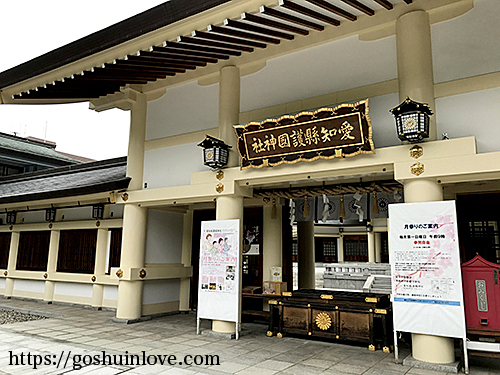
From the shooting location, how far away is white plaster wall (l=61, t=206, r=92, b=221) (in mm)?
11523

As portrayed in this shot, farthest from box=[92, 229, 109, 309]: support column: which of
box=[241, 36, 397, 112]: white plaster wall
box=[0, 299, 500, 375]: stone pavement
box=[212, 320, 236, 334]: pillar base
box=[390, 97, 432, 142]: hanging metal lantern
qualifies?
box=[390, 97, 432, 142]: hanging metal lantern

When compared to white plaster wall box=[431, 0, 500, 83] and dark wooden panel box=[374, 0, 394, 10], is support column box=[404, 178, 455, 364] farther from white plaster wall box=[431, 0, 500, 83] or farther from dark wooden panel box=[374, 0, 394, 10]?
dark wooden panel box=[374, 0, 394, 10]

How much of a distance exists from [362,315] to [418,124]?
3.28 metres

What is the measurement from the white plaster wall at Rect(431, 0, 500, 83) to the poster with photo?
4.38m

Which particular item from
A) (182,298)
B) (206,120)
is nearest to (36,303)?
(182,298)

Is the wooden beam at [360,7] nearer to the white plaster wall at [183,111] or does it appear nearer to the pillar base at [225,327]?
the white plaster wall at [183,111]

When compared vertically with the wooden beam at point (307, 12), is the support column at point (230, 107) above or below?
below

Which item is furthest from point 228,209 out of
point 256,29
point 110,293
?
point 110,293

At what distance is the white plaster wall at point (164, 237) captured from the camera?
375 inches

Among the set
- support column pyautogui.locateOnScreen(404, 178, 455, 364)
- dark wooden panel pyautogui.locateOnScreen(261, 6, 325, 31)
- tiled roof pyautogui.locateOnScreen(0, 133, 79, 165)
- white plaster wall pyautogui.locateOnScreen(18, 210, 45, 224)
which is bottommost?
support column pyautogui.locateOnScreen(404, 178, 455, 364)

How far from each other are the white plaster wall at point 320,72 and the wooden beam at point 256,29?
2.09 feet

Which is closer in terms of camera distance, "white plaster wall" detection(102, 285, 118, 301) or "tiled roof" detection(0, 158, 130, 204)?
"tiled roof" detection(0, 158, 130, 204)

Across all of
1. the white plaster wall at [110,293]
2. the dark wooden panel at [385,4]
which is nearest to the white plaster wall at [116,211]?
the white plaster wall at [110,293]

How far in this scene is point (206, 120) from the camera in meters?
8.51
